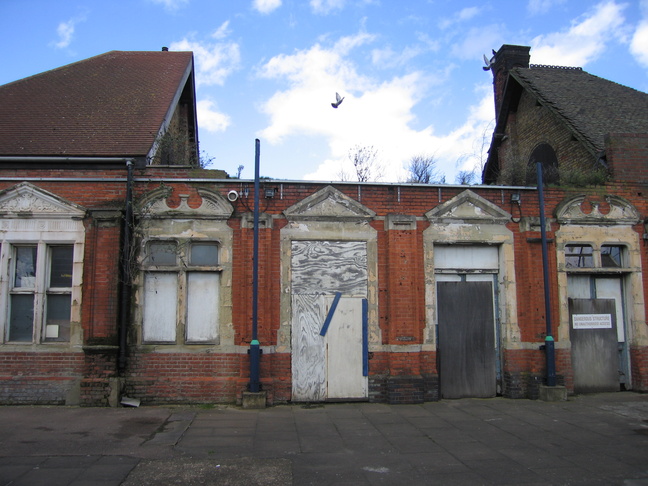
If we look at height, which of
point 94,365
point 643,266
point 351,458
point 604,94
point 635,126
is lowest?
point 351,458

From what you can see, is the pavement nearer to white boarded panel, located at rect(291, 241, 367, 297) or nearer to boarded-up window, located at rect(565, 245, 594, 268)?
white boarded panel, located at rect(291, 241, 367, 297)

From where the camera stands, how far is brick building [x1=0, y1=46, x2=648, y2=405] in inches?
343

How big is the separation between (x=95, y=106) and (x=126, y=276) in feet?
17.6

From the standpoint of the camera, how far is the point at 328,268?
9.21 metres

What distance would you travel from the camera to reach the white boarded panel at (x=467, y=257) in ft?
31.5

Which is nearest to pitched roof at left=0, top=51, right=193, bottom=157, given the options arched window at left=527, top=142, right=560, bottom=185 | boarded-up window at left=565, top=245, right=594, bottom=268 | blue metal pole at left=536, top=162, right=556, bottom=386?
blue metal pole at left=536, top=162, right=556, bottom=386

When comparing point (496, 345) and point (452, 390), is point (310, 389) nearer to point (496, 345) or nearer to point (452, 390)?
point (452, 390)

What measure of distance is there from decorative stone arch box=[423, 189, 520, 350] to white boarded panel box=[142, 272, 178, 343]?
184 inches

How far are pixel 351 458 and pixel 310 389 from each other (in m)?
3.15

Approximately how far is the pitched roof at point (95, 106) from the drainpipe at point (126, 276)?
983 mm

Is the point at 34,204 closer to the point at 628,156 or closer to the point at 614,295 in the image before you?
the point at 614,295

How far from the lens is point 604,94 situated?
14.8 metres

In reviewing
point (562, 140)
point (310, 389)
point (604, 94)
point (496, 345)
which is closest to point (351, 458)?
point (310, 389)

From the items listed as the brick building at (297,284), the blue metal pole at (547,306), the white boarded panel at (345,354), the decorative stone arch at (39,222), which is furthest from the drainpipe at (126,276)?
the blue metal pole at (547,306)
